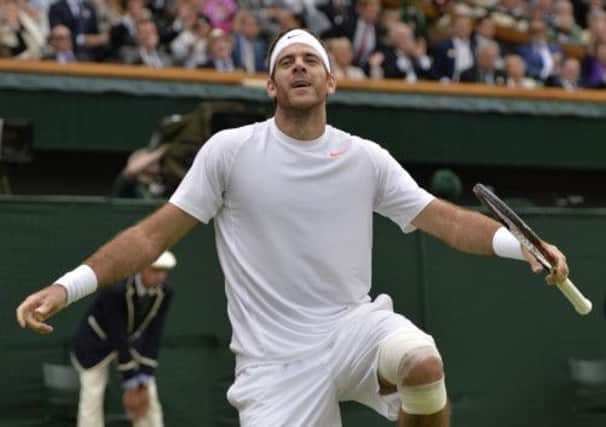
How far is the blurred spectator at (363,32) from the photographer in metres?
17.2

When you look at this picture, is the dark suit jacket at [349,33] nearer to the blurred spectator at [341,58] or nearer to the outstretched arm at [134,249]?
the blurred spectator at [341,58]

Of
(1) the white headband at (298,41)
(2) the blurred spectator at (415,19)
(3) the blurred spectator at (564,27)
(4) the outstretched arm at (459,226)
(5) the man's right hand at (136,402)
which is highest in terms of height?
(1) the white headband at (298,41)

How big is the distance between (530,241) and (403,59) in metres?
10.8

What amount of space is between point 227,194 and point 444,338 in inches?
226

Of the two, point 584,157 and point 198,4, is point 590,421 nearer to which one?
point 584,157

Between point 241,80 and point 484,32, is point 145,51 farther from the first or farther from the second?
point 484,32

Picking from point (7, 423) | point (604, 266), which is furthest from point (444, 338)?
point (7, 423)

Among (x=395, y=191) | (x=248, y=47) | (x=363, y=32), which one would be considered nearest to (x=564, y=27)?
(x=363, y=32)

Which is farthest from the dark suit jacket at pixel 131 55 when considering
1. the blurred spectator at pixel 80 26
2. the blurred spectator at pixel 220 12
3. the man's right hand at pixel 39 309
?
the man's right hand at pixel 39 309

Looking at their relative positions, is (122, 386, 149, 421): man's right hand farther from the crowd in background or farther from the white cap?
the crowd in background

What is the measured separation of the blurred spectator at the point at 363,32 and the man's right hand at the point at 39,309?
11199 millimetres

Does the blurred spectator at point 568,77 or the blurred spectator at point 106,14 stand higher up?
the blurred spectator at point 106,14

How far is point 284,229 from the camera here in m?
6.70

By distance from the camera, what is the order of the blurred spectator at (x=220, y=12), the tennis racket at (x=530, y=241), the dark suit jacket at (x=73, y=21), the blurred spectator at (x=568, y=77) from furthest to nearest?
1. the blurred spectator at (x=568, y=77)
2. the blurred spectator at (x=220, y=12)
3. the dark suit jacket at (x=73, y=21)
4. the tennis racket at (x=530, y=241)
